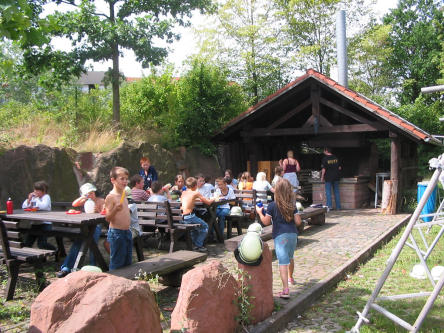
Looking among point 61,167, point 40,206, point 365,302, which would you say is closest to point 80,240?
point 40,206

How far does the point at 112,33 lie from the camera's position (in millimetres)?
12594

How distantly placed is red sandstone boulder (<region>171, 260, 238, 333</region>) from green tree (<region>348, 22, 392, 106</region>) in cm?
2870

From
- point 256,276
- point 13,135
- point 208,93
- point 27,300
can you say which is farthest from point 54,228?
point 208,93

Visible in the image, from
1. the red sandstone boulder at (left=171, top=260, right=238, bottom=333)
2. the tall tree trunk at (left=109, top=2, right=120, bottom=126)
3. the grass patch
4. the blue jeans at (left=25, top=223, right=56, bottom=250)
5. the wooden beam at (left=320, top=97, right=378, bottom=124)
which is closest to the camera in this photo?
the red sandstone boulder at (left=171, top=260, right=238, bottom=333)

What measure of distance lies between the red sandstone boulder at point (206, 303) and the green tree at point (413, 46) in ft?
111

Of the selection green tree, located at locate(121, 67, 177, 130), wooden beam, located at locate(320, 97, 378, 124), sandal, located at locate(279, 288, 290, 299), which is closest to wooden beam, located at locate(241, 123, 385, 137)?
wooden beam, located at locate(320, 97, 378, 124)

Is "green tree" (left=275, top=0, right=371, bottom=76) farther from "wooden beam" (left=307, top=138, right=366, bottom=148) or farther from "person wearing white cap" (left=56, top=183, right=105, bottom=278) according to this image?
"person wearing white cap" (left=56, top=183, right=105, bottom=278)

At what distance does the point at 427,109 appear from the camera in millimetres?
26203

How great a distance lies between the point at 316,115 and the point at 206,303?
10.5m

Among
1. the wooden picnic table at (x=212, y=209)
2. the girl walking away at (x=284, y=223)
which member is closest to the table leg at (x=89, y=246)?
the girl walking away at (x=284, y=223)

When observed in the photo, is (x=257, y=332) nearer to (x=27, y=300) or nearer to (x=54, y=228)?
(x=27, y=300)

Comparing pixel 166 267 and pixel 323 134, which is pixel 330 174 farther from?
pixel 166 267

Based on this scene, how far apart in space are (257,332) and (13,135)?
10531mm

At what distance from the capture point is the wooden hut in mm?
12438
